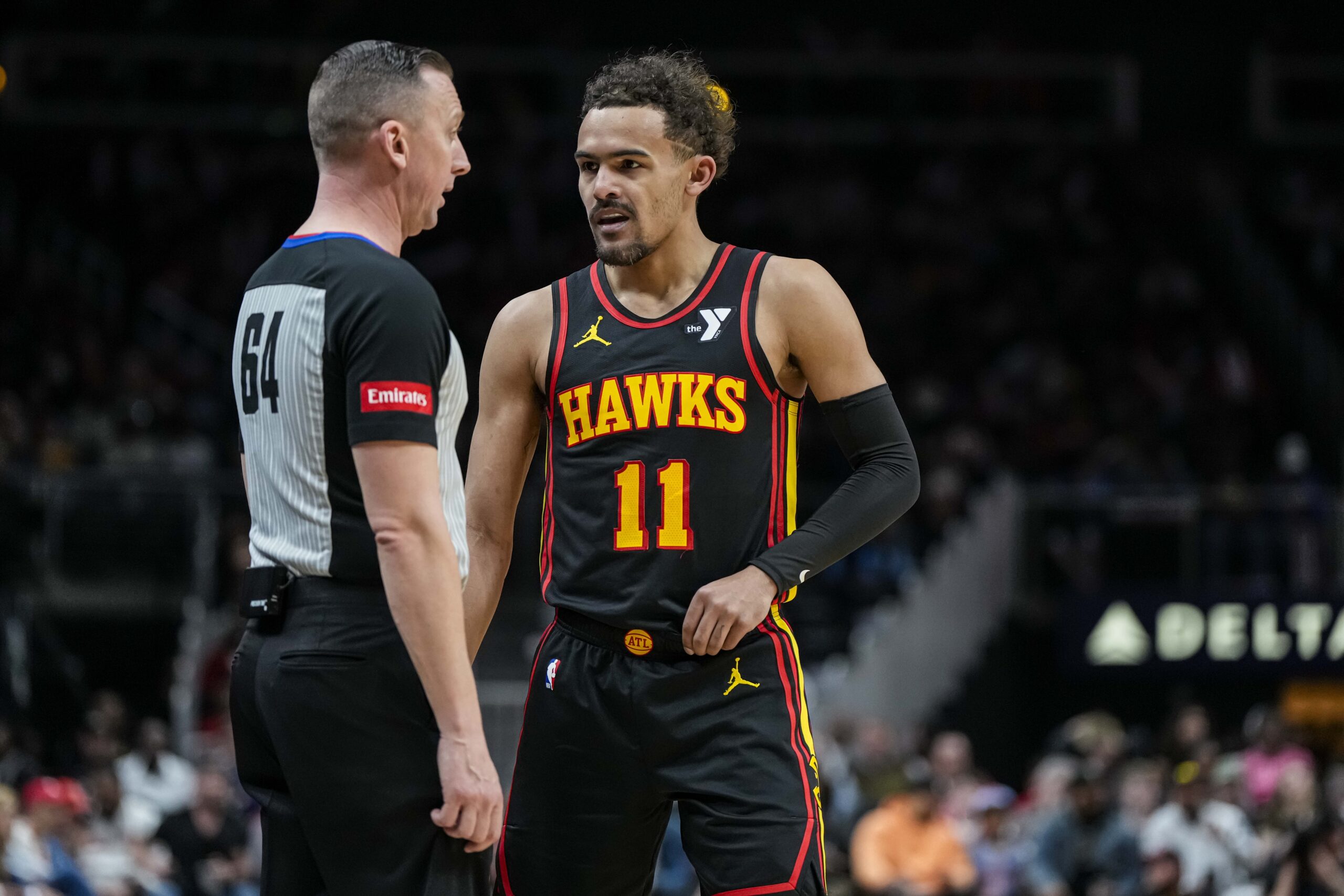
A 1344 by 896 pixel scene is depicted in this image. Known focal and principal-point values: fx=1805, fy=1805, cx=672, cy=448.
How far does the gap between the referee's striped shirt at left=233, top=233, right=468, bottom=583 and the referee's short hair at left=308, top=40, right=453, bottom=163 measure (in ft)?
0.71

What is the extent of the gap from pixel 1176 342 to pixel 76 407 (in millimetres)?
12136

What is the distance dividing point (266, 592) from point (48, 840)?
22.6 ft

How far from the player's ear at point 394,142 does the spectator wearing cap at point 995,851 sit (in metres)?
9.45

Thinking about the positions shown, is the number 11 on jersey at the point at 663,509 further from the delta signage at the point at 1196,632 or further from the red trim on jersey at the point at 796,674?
the delta signage at the point at 1196,632

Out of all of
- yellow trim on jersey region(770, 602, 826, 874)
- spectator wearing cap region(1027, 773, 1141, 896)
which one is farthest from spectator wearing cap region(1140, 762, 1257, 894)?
yellow trim on jersey region(770, 602, 826, 874)

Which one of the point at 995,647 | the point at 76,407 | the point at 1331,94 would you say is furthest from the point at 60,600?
the point at 1331,94

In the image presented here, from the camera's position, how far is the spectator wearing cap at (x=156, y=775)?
12.1 meters

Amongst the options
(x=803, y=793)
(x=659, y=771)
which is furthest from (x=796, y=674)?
(x=659, y=771)

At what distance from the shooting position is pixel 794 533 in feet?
14.5

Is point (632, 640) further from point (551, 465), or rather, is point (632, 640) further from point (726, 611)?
point (551, 465)

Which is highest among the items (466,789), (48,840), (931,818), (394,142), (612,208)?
(394,142)

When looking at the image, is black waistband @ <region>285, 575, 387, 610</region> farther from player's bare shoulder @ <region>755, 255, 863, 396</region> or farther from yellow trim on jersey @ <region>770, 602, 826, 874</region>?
player's bare shoulder @ <region>755, 255, 863, 396</region>

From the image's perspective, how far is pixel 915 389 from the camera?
1947 cm

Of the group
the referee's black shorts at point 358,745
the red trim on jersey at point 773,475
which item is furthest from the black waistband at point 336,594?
the red trim on jersey at point 773,475
